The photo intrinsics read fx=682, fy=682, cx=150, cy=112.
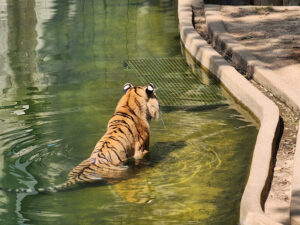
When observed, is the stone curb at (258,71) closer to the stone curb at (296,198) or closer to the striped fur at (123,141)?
the stone curb at (296,198)

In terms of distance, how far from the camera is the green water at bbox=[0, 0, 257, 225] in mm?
6082

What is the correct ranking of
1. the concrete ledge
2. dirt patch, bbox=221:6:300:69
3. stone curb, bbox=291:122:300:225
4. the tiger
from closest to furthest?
stone curb, bbox=291:122:300:225 → the tiger → the concrete ledge → dirt patch, bbox=221:6:300:69

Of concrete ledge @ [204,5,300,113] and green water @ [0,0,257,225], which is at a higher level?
concrete ledge @ [204,5,300,113]

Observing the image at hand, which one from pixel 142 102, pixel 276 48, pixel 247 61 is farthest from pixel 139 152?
pixel 276 48

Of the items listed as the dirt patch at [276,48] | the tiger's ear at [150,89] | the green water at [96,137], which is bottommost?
the green water at [96,137]

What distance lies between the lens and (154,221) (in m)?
5.79

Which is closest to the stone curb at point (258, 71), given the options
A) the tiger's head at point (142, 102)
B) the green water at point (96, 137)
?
the green water at point (96, 137)

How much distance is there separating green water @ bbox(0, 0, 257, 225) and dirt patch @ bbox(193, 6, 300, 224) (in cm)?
36

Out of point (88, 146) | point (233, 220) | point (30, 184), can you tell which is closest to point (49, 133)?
point (88, 146)

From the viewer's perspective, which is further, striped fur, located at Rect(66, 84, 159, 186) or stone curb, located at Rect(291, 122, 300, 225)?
Answer: striped fur, located at Rect(66, 84, 159, 186)

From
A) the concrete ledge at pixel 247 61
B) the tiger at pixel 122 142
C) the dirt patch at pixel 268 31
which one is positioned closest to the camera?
the tiger at pixel 122 142

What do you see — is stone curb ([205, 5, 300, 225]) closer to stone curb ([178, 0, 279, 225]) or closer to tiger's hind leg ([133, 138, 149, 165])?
stone curb ([178, 0, 279, 225])

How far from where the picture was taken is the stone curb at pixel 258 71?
18.6 ft

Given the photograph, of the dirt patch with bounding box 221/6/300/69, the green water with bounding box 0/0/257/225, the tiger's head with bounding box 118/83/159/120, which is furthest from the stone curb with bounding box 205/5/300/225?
the tiger's head with bounding box 118/83/159/120
